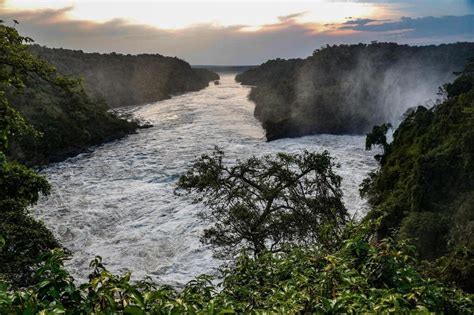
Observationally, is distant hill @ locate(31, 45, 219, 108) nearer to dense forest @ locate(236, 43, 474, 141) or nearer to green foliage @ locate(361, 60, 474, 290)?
dense forest @ locate(236, 43, 474, 141)

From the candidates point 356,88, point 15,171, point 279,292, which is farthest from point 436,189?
point 356,88

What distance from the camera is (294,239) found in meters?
17.3

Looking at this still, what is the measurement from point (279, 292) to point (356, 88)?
92111mm

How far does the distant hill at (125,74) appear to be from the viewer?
394ft

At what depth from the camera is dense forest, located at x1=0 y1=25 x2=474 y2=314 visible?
A: 12.8 ft

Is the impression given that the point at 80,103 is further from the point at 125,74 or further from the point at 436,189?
the point at 125,74

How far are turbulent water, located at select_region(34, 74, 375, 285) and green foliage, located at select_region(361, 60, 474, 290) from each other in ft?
17.7

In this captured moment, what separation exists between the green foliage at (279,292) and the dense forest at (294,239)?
17mm

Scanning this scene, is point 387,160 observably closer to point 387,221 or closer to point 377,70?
point 387,221

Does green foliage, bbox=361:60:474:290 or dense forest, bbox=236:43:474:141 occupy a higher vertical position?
dense forest, bbox=236:43:474:141

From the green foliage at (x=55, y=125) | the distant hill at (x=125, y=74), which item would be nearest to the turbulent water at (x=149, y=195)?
the green foliage at (x=55, y=125)

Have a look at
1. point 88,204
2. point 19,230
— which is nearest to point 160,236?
point 88,204

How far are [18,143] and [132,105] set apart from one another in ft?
232

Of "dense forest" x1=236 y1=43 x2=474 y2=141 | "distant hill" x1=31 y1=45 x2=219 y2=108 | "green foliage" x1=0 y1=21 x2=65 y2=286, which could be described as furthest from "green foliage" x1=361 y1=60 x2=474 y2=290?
"distant hill" x1=31 y1=45 x2=219 y2=108
